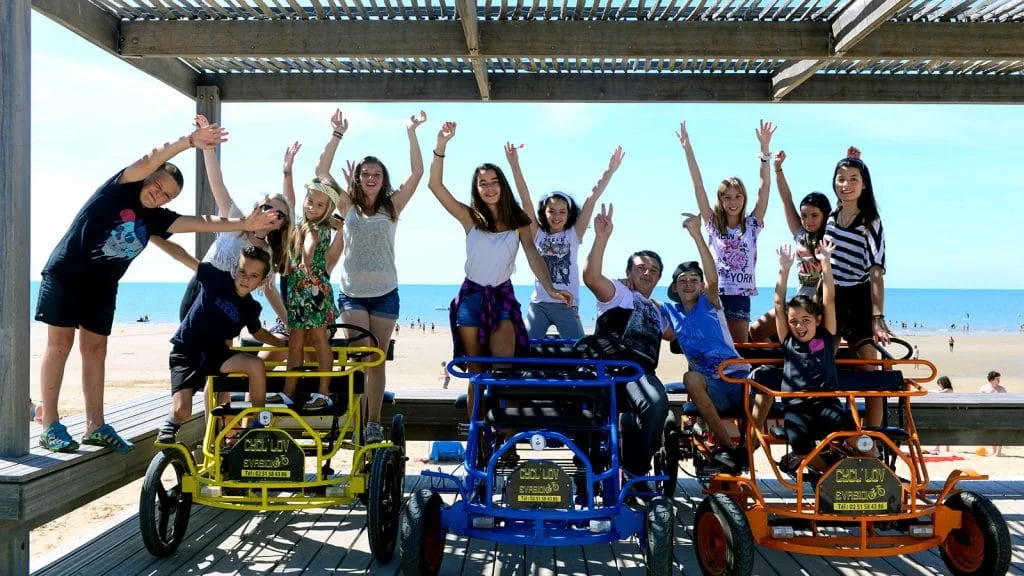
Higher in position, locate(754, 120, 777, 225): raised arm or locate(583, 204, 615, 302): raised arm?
locate(754, 120, 777, 225): raised arm

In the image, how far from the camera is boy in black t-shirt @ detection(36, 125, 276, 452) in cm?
452

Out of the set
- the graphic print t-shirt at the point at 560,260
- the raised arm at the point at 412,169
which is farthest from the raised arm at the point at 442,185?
the graphic print t-shirt at the point at 560,260

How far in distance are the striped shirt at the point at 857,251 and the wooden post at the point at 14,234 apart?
4.44 m

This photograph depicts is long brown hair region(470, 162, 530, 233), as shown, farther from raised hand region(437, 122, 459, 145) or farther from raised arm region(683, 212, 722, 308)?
raised arm region(683, 212, 722, 308)

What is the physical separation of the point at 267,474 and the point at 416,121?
2475mm

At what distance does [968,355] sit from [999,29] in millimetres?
33434

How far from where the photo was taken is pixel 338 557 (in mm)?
4566

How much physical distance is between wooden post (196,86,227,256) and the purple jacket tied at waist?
102 inches

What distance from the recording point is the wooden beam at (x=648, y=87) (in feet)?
21.6

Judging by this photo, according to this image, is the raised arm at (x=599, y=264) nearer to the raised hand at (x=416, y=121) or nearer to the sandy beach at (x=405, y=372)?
the raised hand at (x=416, y=121)

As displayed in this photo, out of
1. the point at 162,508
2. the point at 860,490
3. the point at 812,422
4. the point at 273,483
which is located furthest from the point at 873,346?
the point at 162,508


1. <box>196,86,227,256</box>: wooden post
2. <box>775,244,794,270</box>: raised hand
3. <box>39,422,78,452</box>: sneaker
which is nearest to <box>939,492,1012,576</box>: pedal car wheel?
<box>775,244,794,270</box>: raised hand

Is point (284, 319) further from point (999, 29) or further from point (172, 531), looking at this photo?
point (999, 29)

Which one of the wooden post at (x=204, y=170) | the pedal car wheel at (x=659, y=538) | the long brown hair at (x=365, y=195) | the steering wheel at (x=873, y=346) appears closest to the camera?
the pedal car wheel at (x=659, y=538)
